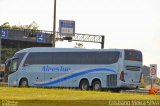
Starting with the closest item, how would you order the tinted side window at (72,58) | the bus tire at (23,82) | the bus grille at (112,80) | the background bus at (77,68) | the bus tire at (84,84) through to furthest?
the bus grille at (112,80) < the background bus at (77,68) < the tinted side window at (72,58) < the bus tire at (84,84) < the bus tire at (23,82)

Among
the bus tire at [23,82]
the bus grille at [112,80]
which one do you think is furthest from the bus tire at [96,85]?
the bus tire at [23,82]

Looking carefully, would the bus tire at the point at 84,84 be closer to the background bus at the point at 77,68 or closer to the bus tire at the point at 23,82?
the background bus at the point at 77,68

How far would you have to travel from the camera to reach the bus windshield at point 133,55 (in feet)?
111

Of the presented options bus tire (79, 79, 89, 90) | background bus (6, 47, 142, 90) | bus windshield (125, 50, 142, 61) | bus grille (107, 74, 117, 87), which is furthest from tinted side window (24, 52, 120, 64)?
bus tire (79, 79, 89, 90)

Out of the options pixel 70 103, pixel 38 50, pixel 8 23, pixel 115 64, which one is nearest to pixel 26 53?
pixel 38 50

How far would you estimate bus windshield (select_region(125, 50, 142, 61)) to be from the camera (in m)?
33.7

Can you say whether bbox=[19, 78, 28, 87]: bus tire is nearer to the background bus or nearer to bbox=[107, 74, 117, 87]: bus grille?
the background bus

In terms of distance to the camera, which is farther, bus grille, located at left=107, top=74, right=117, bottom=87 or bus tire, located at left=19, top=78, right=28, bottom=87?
bus tire, located at left=19, top=78, right=28, bottom=87

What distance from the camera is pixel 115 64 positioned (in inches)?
1315

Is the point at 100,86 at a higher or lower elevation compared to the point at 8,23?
lower

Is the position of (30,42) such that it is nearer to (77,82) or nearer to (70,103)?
(77,82)

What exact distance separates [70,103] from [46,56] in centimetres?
2935

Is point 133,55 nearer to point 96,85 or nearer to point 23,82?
point 96,85

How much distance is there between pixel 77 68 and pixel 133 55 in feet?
12.7
